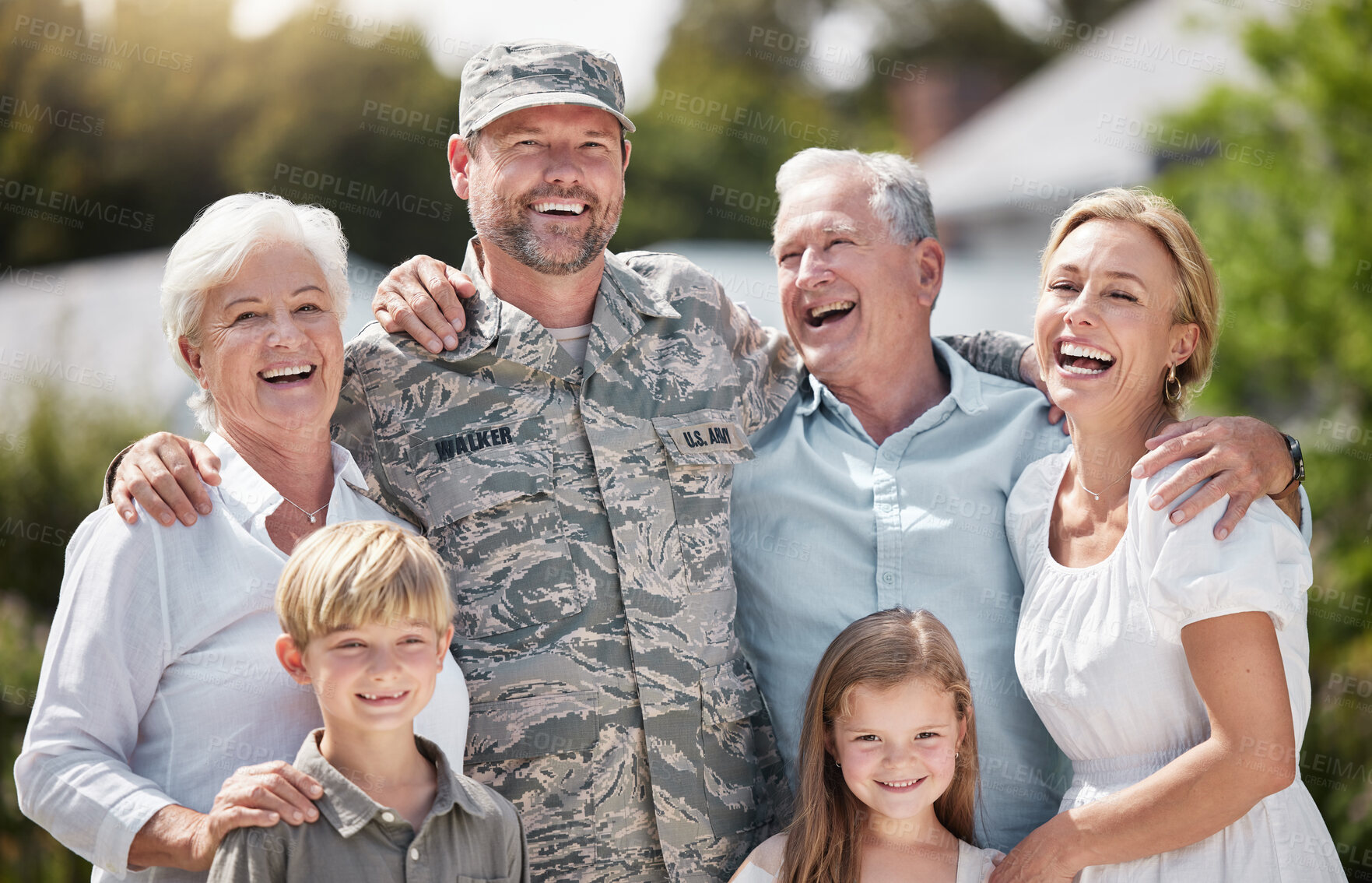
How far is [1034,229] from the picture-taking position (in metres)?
18.0

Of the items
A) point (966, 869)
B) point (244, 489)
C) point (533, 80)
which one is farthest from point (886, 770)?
point (533, 80)

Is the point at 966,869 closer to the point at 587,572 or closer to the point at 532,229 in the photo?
the point at 587,572

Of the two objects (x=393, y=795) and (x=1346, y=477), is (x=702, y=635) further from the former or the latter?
(x=1346, y=477)

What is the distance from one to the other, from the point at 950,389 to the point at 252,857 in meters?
2.44

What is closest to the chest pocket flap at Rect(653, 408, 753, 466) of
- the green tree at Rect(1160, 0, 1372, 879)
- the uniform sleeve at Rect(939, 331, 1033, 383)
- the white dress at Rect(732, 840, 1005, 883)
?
the uniform sleeve at Rect(939, 331, 1033, 383)

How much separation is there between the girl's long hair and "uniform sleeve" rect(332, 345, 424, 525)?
118 centimetres

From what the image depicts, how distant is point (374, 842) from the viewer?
2270 mm

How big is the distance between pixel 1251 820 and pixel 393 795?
196 centimetres

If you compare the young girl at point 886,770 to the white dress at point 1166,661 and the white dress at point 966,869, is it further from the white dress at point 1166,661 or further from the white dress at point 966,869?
the white dress at point 1166,661

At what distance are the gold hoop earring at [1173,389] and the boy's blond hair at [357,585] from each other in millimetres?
1906

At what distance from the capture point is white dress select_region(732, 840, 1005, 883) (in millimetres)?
2846

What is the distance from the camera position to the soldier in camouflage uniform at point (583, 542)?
119 inches

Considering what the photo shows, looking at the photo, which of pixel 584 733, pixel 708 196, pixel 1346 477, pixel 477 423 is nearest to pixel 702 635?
pixel 584 733

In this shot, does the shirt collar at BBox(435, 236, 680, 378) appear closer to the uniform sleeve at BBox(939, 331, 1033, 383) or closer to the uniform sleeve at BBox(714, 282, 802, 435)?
the uniform sleeve at BBox(714, 282, 802, 435)
